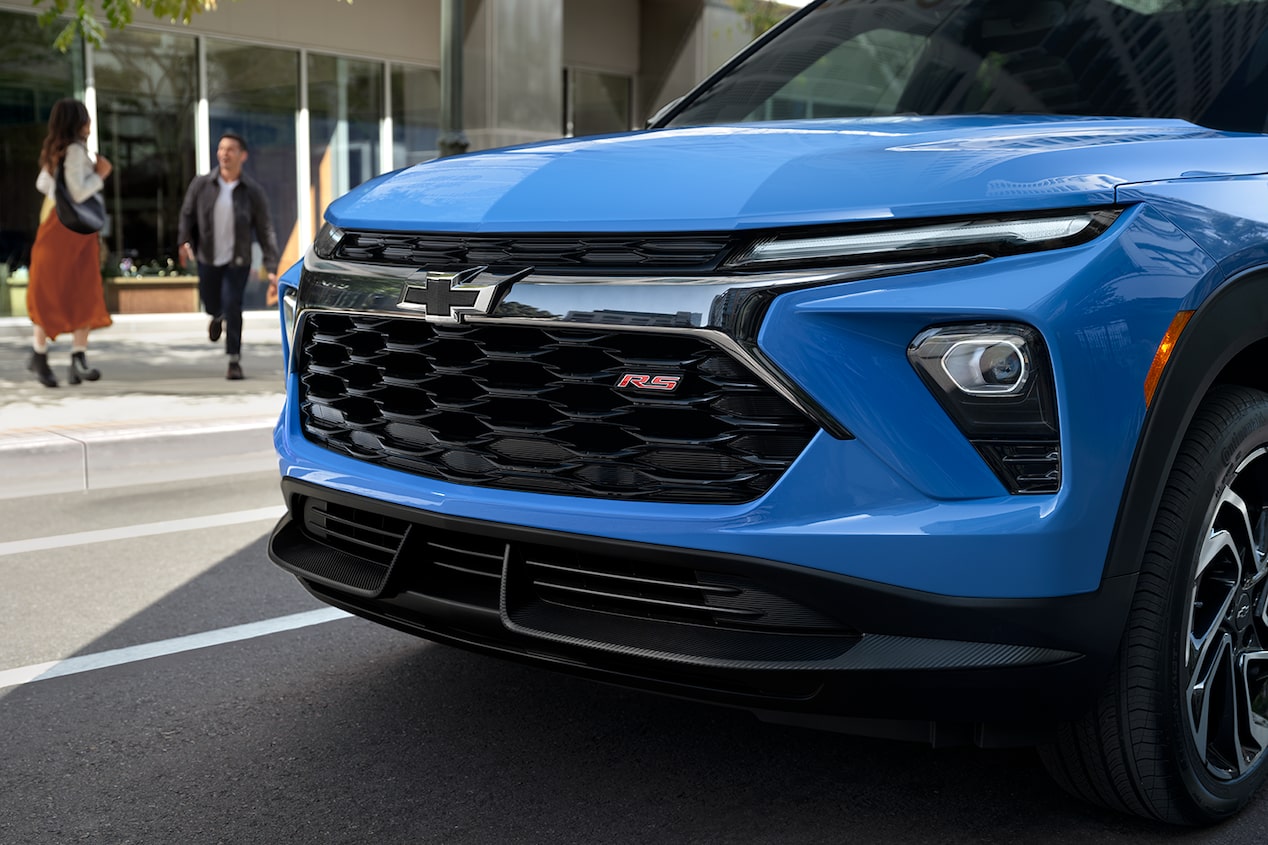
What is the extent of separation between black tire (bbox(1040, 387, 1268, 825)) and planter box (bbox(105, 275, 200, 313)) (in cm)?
1402

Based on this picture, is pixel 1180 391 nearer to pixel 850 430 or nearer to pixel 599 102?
pixel 850 430

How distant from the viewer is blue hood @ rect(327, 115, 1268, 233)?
93.4 inches

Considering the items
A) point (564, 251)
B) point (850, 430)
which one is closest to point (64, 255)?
point (564, 251)

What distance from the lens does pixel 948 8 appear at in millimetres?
4055

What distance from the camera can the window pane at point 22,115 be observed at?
14008 mm

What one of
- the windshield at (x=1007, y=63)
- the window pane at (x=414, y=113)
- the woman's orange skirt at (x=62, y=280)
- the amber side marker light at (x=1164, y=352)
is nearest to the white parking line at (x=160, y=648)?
the windshield at (x=1007, y=63)

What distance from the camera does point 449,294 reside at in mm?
2662

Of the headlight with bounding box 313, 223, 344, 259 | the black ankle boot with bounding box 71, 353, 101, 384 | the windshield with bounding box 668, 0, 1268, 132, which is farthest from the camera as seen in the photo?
the black ankle boot with bounding box 71, 353, 101, 384

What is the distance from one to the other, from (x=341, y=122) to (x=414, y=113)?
1079 millimetres

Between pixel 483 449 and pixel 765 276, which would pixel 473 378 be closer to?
pixel 483 449

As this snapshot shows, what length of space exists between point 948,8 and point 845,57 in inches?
14.6

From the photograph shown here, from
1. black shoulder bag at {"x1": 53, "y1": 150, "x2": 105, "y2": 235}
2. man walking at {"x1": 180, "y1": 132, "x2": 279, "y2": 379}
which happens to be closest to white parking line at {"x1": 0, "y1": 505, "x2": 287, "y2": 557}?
black shoulder bag at {"x1": 53, "y1": 150, "x2": 105, "y2": 235}

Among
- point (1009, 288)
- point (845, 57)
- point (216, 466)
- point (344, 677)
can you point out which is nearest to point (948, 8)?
point (845, 57)

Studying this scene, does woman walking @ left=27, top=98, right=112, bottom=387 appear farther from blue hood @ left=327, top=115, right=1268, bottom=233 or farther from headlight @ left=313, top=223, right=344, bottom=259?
blue hood @ left=327, top=115, right=1268, bottom=233
